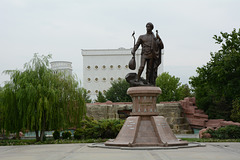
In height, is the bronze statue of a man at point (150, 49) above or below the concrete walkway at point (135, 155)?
above

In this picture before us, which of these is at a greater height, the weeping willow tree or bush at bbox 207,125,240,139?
the weeping willow tree

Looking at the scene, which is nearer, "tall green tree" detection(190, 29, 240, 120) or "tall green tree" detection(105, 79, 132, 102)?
"tall green tree" detection(190, 29, 240, 120)

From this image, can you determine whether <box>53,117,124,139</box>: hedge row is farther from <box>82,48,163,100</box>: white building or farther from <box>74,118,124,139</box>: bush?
<box>82,48,163,100</box>: white building

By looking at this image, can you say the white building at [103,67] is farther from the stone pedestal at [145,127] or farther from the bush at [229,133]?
the stone pedestal at [145,127]

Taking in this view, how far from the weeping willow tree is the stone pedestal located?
26.2 feet

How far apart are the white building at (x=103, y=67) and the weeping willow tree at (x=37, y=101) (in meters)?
42.6

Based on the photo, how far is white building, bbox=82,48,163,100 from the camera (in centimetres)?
6469

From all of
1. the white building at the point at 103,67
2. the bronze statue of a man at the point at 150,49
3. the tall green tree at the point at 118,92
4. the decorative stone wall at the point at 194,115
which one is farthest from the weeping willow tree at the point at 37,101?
the white building at the point at 103,67

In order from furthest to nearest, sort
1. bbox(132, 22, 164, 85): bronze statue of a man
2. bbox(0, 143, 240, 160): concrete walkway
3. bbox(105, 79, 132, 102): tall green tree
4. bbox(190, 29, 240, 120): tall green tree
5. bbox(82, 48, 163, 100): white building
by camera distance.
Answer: bbox(82, 48, 163, 100): white building < bbox(105, 79, 132, 102): tall green tree < bbox(190, 29, 240, 120): tall green tree < bbox(132, 22, 164, 85): bronze statue of a man < bbox(0, 143, 240, 160): concrete walkway

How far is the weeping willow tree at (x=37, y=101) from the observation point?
64.7 feet

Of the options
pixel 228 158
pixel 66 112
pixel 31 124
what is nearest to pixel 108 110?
pixel 66 112

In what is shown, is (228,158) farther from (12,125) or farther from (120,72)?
(120,72)

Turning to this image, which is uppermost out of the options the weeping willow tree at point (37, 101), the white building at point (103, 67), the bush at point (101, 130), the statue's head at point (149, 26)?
the white building at point (103, 67)

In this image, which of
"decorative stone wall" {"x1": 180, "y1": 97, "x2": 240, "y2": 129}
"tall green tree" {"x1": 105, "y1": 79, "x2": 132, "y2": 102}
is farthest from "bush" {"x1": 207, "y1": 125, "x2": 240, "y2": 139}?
"tall green tree" {"x1": 105, "y1": 79, "x2": 132, "y2": 102}
